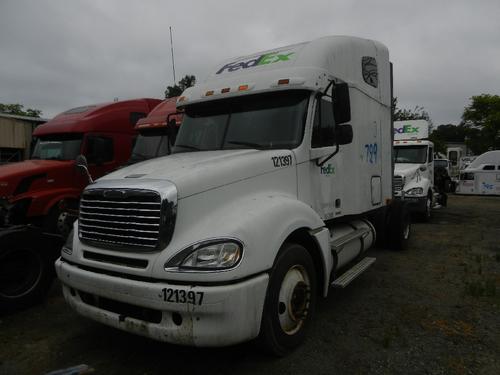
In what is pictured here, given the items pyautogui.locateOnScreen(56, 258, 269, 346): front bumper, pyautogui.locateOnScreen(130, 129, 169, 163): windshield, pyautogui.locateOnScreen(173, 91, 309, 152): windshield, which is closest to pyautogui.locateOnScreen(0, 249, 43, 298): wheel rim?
pyautogui.locateOnScreen(56, 258, 269, 346): front bumper

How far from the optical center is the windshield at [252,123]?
4.16 meters

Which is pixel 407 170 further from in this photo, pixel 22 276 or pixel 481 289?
pixel 22 276

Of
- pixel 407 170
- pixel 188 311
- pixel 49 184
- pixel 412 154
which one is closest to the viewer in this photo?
pixel 188 311

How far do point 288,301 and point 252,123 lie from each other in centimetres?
198

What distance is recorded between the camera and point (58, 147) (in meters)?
8.52

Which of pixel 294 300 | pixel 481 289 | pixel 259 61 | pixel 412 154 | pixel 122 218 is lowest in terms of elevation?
pixel 481 289

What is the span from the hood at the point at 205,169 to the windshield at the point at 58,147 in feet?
16.8

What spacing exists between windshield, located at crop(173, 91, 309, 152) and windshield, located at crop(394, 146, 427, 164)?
29.9 ft

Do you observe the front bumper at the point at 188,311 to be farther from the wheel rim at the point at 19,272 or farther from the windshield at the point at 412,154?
the windshield at the point at 412,154

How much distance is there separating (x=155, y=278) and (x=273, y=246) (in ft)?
3.12

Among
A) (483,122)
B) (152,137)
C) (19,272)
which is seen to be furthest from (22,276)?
(483,122)

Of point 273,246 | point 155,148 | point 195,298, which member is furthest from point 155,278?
point 155,148

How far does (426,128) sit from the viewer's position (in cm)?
1262

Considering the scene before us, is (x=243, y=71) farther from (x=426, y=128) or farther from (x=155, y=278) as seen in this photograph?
(x=426, y=128)
